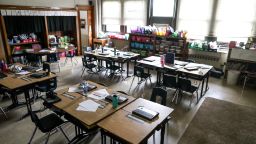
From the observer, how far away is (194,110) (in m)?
4.69

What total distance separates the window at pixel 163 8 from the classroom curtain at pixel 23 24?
487 centimetres

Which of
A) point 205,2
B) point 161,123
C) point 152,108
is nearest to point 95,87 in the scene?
point 152,108

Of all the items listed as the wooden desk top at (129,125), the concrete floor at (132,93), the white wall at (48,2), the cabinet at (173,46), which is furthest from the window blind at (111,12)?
the wooden desk top at (129,125)

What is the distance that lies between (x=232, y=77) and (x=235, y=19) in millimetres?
2085

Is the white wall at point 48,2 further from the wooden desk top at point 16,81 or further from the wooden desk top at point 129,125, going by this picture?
the wooden desk top at point 129,125

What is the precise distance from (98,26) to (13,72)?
629 centimetres

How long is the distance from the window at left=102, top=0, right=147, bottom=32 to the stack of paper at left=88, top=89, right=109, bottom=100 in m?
5.90

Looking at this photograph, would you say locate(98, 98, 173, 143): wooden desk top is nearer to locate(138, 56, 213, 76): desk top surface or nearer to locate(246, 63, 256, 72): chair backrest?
locate(138, 56, 213, 76): desk top surface

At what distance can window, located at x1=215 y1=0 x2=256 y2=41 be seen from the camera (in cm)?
643

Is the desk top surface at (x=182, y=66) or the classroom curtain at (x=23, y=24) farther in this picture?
the classroom curtain at (x=23, y=24)

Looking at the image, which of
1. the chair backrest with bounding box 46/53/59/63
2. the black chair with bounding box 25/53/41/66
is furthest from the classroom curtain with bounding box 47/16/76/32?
the black chair with bounding box 25/53/41/66

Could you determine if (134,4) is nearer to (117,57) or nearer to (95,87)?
(117,57)

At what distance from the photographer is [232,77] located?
6.33m

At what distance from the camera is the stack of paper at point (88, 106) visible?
117 inches
